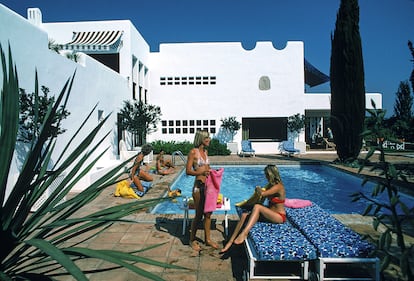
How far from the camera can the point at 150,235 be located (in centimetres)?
505

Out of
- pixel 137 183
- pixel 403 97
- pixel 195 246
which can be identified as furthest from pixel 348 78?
pixel 403 97

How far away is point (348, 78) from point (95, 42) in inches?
497

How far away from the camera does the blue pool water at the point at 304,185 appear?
9750 mm

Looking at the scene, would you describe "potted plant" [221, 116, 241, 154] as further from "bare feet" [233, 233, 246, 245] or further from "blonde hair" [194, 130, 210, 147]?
"bare feet" [233, 233, 246, 245]

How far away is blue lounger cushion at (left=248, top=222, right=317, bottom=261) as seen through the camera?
3.48 m

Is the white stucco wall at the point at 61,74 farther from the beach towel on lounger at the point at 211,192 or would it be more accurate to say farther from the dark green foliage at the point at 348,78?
the dark green foliage at the point at 348,78

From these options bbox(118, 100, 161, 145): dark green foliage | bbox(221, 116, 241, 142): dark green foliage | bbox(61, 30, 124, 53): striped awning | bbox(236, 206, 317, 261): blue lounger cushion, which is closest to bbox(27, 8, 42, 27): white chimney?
bbox(61, 30, 124, 53): striped awning

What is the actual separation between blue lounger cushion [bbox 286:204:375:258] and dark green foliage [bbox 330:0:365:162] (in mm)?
10497

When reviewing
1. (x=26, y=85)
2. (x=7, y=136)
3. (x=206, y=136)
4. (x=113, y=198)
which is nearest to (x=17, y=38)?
(x=26, y=85)

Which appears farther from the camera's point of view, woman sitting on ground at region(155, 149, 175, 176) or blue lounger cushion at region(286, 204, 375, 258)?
woman sitting on ground at region(155, 149, 175, 176)

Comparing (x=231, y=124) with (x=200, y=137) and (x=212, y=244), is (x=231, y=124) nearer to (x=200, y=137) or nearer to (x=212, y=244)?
(x=200, y=137)

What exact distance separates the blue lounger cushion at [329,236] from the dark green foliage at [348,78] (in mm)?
10497

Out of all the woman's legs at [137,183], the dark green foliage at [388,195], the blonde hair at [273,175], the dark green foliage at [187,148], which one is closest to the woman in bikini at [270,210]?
the blonde hair at [273,175]

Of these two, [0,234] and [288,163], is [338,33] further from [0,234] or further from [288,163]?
[0,234]
